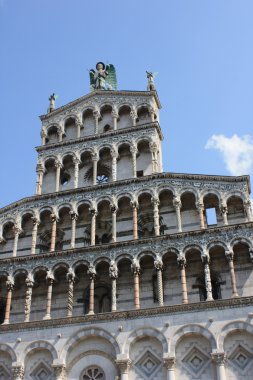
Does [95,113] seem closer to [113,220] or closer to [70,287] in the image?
[113,220]

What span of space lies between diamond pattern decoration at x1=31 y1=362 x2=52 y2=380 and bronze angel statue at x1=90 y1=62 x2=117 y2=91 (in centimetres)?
1625

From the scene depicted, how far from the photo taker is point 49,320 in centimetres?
2175

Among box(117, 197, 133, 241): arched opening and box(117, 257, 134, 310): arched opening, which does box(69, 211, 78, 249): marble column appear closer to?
box(117, 197, 133, 241): arched opening

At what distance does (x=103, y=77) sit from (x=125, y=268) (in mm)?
13402

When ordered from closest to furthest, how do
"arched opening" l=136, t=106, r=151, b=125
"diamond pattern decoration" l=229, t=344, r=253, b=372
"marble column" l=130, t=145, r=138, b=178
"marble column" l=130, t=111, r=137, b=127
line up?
"diamond pattern decoration" l=229, t=344, r=253, b=372
"marble column" l=130, t=145, r=138, b=178
"marble column" l=130, t=111, r=137, b=127
"arched opening" l=136, t=106, r=151, b=125

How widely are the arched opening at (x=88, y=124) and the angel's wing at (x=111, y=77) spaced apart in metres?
3.48

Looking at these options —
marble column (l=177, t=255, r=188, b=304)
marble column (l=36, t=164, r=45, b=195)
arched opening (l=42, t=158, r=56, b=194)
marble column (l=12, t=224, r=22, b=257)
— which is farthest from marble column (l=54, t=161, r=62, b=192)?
marble column (l=177, t=255, r=188, b=304)

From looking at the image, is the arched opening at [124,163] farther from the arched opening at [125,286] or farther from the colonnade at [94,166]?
the arched opening at [125,286]

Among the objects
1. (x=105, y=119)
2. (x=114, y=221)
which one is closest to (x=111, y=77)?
(x=105, y=119)

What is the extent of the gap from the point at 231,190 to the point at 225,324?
19.7ft

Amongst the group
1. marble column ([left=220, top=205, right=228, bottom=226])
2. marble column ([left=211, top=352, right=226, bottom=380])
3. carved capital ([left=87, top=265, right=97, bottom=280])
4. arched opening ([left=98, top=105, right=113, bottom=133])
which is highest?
arched opening ([left=98, top=105, right=113, bottom=133])

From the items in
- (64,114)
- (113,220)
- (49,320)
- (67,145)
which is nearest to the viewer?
(49,320)

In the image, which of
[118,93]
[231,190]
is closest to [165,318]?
[231,190]

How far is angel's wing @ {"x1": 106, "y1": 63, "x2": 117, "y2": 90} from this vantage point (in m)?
32.3
